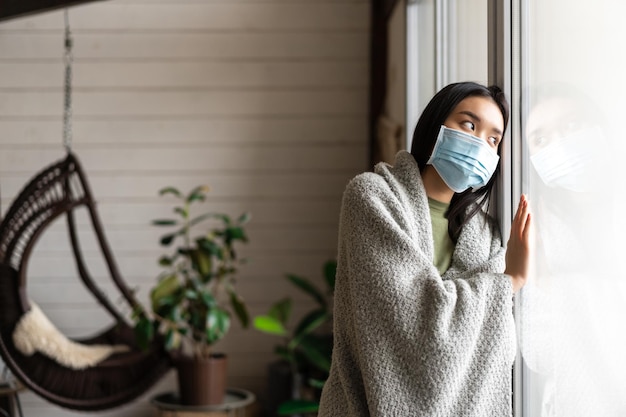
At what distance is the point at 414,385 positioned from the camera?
1365mm

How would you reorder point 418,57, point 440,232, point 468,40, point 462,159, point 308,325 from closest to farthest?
point 462,159
point 440,232
point 468,40
point 418,57
point 308,325

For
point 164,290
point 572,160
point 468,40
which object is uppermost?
point 468,40

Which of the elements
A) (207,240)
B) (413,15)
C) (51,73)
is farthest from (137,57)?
(413,15)

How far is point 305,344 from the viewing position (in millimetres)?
3242

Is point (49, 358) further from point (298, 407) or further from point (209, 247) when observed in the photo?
point (298, 407)

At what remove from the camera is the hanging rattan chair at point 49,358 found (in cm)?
309

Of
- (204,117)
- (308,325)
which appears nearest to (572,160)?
(308,325)

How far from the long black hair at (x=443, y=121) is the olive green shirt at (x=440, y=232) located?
0.01m

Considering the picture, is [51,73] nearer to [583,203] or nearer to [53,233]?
[53,233]

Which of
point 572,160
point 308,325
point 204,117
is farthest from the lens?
point 204,117

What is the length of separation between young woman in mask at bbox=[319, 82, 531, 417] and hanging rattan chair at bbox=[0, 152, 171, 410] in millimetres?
1802

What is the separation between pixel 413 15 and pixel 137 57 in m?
1.45

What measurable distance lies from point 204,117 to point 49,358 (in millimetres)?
1298

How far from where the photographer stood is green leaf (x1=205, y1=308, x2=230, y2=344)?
318 centimetres
